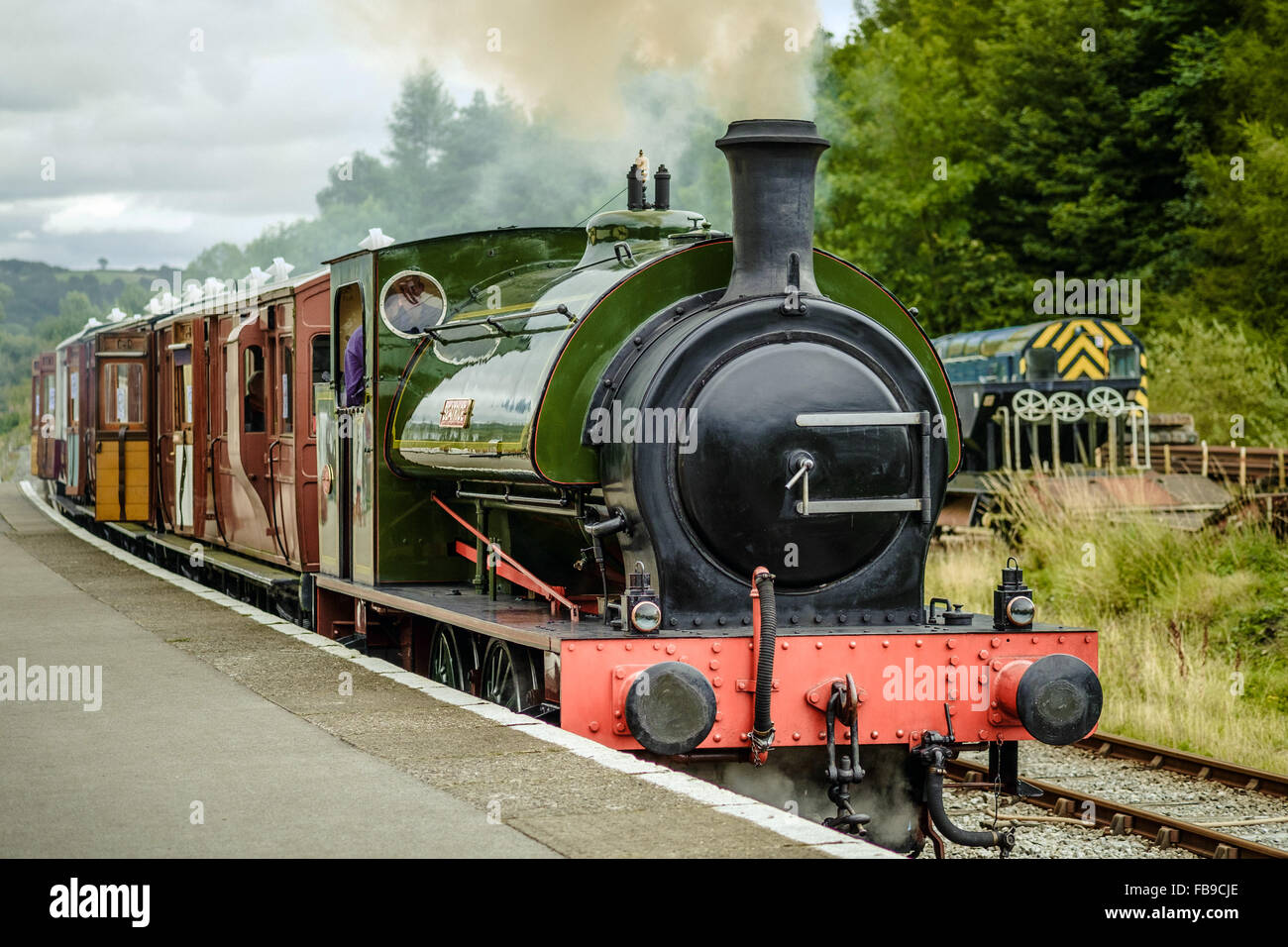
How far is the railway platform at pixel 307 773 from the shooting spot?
496 centimetres

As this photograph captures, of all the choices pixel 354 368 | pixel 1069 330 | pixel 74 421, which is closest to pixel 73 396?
pixel 74 421

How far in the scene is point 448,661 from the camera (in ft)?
28.6

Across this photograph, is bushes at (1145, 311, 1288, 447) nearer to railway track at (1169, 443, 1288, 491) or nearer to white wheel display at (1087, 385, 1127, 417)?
white wheel display at (1087, 385, 1127, 417)

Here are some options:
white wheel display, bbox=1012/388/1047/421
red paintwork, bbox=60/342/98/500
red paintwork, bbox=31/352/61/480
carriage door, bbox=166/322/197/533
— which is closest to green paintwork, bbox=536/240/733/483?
carriage door, bbox=166/322/197/533

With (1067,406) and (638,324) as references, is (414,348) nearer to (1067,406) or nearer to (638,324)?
(638,324)

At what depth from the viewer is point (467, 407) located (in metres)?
7.67

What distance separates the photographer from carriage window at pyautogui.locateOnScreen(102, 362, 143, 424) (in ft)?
66.6

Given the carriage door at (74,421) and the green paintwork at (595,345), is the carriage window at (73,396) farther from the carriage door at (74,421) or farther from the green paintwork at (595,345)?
the green paintwork at (595,345)

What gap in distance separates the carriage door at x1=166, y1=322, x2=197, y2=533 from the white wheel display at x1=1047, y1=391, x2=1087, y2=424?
9924mm

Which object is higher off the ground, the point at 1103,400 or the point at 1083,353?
the point at 1083,353

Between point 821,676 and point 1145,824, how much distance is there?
216 centimetres

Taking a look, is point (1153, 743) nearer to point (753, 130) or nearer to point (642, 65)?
point (753, 130)
